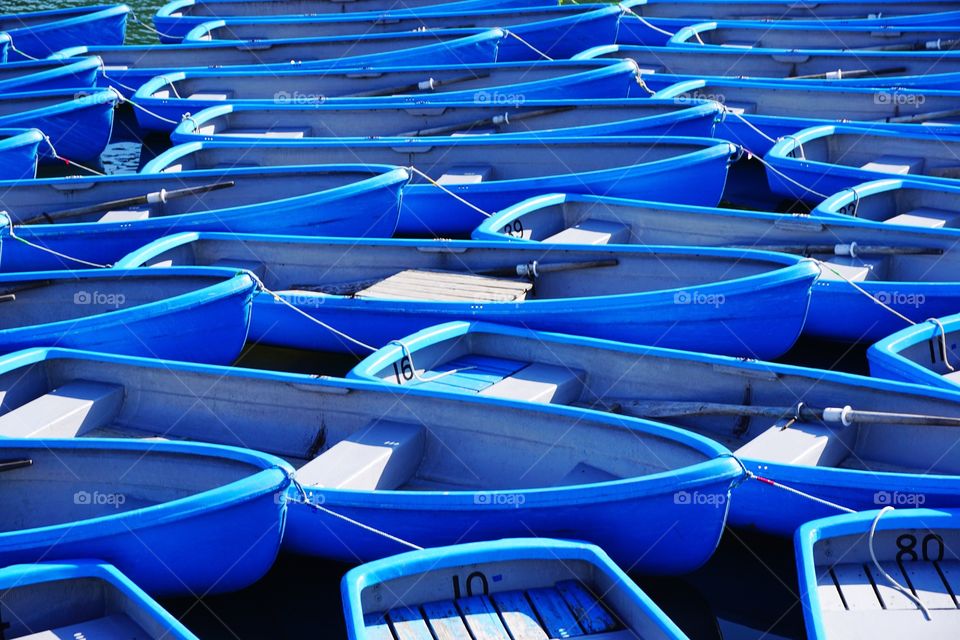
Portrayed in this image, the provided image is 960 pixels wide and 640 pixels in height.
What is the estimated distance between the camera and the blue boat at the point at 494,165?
1101cm

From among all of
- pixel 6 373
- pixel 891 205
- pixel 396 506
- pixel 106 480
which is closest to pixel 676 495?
pixel 396 506

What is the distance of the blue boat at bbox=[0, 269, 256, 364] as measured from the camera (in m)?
8.69

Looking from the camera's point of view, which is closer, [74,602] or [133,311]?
[74,602]

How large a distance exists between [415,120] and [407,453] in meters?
6.40

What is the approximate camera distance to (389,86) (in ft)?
47.3

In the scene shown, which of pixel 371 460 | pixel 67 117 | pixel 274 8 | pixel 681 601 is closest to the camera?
pixel 681 601

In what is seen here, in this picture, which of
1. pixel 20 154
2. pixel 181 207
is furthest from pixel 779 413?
pixel 20 154

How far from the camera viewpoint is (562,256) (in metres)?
9.63

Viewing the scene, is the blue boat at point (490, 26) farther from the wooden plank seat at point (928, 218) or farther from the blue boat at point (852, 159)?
the wooden plank seat at point (928, 218)

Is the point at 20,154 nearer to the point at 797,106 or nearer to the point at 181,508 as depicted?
the point at 181,508

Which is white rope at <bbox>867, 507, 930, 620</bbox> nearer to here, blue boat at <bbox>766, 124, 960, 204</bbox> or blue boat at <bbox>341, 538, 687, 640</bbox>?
blue boat at <bbox>341, 538, 687, 640</bbox>

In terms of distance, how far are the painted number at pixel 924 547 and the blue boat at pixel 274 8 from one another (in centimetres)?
1180

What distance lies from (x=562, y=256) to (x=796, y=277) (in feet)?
6.16

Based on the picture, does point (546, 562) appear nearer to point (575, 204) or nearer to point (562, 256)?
point (562, 256)
